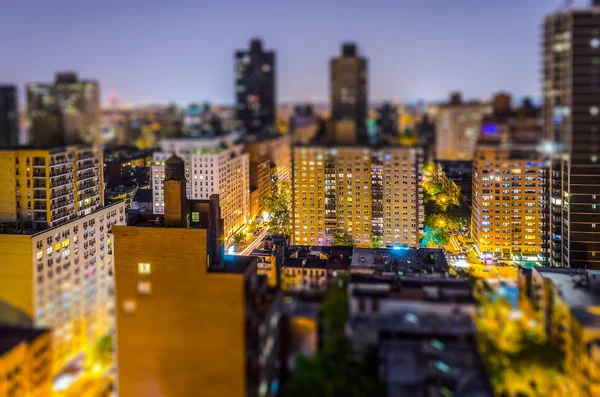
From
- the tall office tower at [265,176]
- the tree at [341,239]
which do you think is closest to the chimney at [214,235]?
the tree at [341,239]

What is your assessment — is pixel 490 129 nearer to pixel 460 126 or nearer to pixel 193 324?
pixel 460 126

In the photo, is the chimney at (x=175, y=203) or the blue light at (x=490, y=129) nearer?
the chimney at (x=175, y=203)

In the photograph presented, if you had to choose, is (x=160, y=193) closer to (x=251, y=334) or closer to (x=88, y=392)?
(x=88, y=392)

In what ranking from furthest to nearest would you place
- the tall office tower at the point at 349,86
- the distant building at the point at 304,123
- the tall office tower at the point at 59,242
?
1. the tall office tower at the point at 349,86
2. the distant building at the point at 304,123
3. the tall office tower at the point at 59,242

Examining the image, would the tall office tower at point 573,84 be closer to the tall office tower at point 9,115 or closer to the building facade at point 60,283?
the building facade at point 60,283

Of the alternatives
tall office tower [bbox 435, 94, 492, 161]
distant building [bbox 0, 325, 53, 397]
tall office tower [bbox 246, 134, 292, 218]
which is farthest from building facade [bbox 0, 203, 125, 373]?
tall office tower [bbox 435, 94, 492, 161]

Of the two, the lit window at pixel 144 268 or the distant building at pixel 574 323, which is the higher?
the lit window at pixel 144 268

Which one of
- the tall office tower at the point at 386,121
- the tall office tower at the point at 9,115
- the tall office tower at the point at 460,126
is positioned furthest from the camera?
the tall office tower at the point at 386,121
